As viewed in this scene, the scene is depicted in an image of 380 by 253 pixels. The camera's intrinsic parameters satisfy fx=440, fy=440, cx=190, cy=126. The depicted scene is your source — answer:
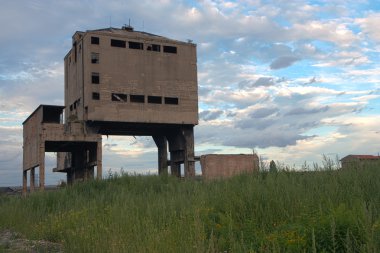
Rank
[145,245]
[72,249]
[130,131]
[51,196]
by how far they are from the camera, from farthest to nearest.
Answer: [130,131] < [51,196] < [72,249] < [145,245]

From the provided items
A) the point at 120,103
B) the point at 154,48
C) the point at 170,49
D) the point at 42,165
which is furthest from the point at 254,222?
the point at 170,49

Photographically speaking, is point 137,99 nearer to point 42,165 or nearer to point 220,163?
point 220,163

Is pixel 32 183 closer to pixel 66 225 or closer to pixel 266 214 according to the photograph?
pixel 66 225

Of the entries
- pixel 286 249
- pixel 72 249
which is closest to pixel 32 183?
pixel 72 249

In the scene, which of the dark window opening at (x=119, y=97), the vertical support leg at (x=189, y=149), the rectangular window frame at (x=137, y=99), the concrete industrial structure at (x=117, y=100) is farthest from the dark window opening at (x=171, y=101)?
the dark window opening at (x=119, y=97)

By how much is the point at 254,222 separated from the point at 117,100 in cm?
3315

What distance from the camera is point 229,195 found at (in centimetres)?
1161

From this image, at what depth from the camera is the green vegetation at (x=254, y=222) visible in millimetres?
6846

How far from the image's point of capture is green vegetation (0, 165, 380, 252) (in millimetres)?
6846

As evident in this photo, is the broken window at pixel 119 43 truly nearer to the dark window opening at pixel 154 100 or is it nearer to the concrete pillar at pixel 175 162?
the dark window opening at pixel 154 100

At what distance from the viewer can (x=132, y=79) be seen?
4234 centimetres

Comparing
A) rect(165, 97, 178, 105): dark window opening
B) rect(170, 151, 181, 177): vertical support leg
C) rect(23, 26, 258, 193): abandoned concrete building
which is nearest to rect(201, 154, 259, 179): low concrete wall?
rect(23, 26, 258, 193): abandoned concrete building

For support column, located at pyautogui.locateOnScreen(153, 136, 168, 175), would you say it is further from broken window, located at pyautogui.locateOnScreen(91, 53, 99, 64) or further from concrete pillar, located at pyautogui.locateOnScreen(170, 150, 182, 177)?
broken window, located at pyautogui.locateOnScreen(91, 53, 99, 64)

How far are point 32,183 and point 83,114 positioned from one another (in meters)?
9.37
